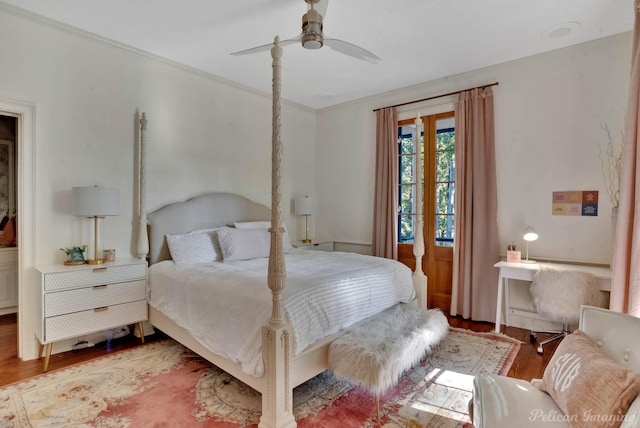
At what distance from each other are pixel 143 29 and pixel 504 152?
3793 mm

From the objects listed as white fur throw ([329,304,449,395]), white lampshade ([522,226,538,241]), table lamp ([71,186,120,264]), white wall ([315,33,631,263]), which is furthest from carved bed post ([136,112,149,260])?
white lampshade ([522,226,538,241])

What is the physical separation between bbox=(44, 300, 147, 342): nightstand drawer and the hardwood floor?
264 mm

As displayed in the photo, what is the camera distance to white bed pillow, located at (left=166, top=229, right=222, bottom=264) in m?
3.24

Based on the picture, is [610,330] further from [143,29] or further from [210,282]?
[143,29]

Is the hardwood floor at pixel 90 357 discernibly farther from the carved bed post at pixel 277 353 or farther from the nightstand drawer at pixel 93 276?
the carved bed post at pixel 277 353

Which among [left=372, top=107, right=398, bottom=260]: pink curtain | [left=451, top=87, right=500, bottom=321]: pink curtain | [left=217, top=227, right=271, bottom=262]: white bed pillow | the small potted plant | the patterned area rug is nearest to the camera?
the patterned area rug

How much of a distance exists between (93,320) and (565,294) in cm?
390

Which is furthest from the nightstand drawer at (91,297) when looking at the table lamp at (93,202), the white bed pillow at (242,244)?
the white bed pillow at (242,244)

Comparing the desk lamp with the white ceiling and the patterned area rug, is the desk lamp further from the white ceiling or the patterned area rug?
the white ceiling

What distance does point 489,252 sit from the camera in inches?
143

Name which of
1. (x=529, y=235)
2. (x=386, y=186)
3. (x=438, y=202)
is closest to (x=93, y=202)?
(x=386, y=186)

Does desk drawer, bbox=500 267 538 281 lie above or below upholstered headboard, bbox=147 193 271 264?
below

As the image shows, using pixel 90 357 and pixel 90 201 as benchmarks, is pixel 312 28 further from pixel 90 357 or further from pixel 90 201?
pixel 90 357

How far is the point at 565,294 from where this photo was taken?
2.73 meters
